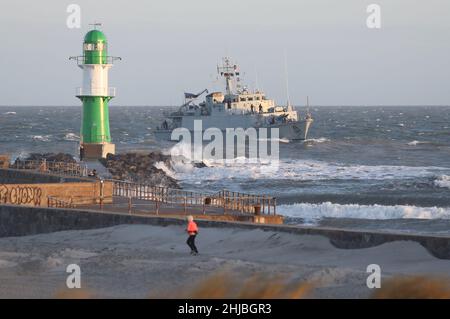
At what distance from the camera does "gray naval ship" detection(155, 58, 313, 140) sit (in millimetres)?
80250

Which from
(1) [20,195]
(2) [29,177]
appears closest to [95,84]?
(2) [29,177]

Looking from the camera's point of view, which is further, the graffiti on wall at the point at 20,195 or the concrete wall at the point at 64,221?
the graffiti on wall at the point at 20,195

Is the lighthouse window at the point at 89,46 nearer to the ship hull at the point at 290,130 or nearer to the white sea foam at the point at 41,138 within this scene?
the ship hull at the point at 290,130

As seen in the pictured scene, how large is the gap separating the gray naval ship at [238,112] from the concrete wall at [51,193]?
2190 inches

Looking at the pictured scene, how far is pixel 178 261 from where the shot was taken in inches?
642

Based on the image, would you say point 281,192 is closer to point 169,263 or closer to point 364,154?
point 169,263

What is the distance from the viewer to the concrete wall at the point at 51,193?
75.1ft

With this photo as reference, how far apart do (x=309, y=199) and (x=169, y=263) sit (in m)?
23.8

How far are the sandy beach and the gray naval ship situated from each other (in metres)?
60.9

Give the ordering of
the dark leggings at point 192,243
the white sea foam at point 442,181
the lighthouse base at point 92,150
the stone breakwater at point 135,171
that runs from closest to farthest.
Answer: the dark leggings at point 192,243
the stone breakwater at point 135,171
the lighthouse base at point 92,150
the white sea foam at point 442,181

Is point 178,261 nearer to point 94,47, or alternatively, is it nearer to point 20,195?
point 20,195

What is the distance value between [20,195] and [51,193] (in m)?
0.84

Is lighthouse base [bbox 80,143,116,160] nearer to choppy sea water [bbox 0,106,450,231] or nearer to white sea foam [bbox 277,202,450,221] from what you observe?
choppy sea water [bbox 0,106,450,231]

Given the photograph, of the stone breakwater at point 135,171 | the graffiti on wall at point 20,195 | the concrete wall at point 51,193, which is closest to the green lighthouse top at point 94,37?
the stone breakwater at point 135,171
